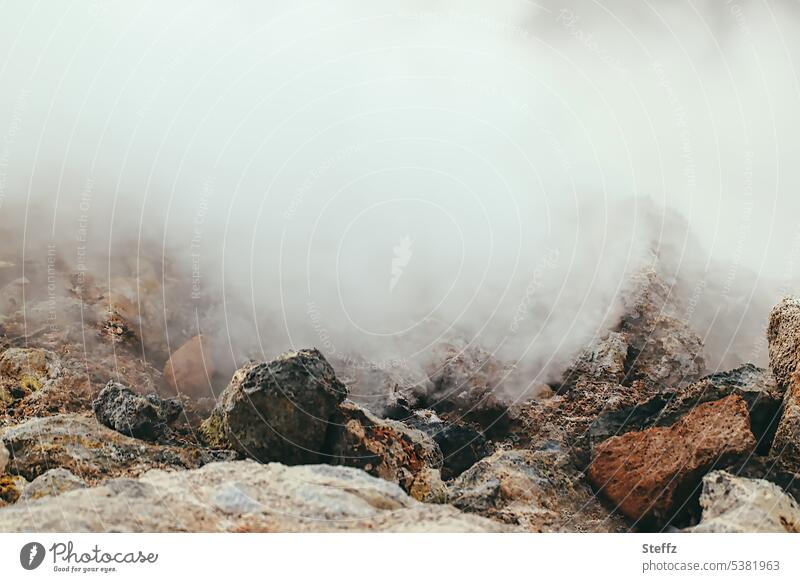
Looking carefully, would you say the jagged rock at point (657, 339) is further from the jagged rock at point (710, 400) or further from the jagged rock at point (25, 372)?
the jagged rock at point (25, 372)

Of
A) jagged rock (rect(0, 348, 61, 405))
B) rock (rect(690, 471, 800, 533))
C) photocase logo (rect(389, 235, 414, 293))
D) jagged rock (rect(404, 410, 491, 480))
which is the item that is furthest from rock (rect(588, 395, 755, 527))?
jagged rock (rect(0, 348, 61, 405))

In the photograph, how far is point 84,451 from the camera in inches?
372

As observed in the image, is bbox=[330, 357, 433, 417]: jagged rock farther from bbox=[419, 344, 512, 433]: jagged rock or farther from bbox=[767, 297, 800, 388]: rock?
bbox=[767, 297, 800, 388]: rock

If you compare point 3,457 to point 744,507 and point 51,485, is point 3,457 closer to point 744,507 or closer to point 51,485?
point 51,485

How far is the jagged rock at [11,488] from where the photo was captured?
876 centimetres

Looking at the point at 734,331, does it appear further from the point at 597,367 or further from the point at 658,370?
the point at 597,367

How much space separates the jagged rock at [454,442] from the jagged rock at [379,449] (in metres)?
1.22

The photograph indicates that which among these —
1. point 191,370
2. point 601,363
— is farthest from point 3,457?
point 601,363

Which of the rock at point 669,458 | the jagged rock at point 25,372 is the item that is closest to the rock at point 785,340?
the rock at point 669,458

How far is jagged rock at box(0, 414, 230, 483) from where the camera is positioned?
30.3 ft

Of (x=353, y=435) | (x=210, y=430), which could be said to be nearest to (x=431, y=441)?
(x=353, y=435)

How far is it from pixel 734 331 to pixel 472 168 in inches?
291

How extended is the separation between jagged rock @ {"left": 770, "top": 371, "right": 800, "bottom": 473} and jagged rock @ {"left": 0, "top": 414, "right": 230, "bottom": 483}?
7.38m

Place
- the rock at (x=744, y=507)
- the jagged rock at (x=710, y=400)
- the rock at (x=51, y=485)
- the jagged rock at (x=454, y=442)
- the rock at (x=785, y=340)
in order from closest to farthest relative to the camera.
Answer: the rock at (x=744, y=507), the rock at (x=51, y=485), the jagged rock at (x=710, y=400), the rock at (x=785, y=340), the jagged rock at (x=454, y=442)
